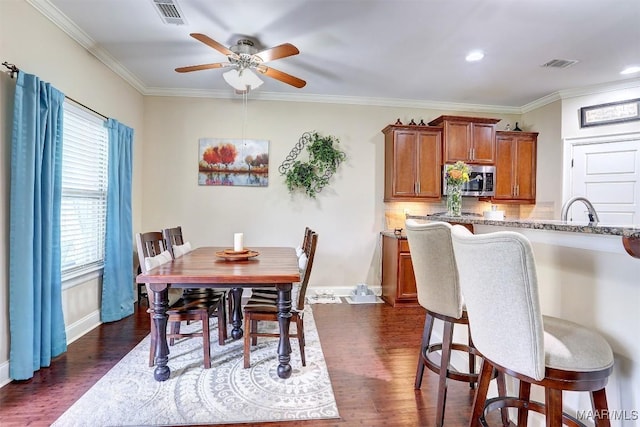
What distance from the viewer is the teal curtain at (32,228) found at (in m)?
2.25

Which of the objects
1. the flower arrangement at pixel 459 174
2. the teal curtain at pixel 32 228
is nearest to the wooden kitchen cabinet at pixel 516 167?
the flower arrangement at pixel 459 174

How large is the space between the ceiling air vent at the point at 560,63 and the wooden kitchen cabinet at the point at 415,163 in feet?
4.36

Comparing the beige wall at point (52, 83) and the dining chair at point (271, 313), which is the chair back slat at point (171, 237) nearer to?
the beige wall at point (52, 83)

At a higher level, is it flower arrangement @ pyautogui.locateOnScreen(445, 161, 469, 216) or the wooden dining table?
flower arrangement @ pyautogui.locateOnScreen(445, 161, 469, 216)

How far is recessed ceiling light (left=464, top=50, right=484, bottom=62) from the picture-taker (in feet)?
10.6

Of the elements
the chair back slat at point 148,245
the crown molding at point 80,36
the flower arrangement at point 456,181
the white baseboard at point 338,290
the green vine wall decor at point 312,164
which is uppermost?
the crown molding at point 80,36

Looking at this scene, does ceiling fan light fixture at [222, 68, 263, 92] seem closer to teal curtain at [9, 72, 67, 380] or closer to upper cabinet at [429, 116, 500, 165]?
teal curtain at [9, 72, 67, 380]

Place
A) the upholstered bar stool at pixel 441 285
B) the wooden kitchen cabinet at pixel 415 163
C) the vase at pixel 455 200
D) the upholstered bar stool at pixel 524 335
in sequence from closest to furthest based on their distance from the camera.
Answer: the upholstered bar stool at pixel 524 335, the upholstered bar stool at pixel 441 285, the vase at pixel 455 200, the wooden kitchen cabinet at pixel 415 163

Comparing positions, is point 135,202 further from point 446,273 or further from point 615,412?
point 615,412

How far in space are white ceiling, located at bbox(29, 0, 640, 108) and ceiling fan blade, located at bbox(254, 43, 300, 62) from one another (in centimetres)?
32

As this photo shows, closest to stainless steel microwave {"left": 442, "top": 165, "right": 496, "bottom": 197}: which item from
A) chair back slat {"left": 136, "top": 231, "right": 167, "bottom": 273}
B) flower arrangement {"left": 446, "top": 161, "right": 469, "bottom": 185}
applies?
flower arrangement {"left": 446, "top": 161, "right": 469, "bottom": 185}

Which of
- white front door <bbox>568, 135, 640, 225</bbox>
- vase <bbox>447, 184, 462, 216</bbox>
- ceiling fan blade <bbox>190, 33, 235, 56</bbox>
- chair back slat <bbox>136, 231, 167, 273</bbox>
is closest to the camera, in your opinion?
ceiling fan blade <bbox>190, 33, 235, 56</bbox>

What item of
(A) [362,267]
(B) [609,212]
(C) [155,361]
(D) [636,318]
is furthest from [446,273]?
(B) [609,212]

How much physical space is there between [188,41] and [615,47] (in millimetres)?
4029
